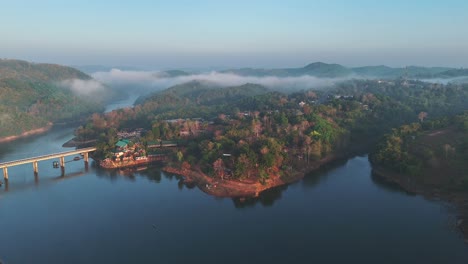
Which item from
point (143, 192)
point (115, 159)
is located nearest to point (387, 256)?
point (143, 192)

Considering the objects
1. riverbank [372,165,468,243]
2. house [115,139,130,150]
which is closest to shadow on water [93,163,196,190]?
house [115,139,130,150]

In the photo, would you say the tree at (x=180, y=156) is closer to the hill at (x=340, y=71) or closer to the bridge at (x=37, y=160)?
the bridge at (x=37, y=160)

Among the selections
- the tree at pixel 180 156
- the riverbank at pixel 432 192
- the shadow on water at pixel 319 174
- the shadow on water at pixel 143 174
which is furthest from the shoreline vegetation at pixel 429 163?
the tree at pixel 180 156

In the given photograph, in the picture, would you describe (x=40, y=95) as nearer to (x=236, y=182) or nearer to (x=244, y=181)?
(x=236, y=182)

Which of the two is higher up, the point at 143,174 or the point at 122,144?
the point at 122,144

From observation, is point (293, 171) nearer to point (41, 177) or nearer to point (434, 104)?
point (41, 177)

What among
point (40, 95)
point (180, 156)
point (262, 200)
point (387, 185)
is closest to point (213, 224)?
point (262, 200)
